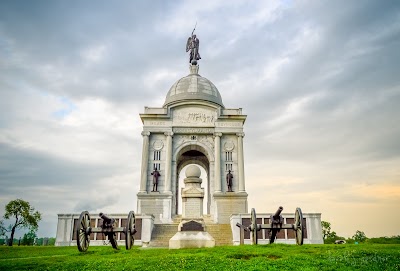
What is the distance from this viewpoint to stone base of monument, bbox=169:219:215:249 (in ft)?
61.2

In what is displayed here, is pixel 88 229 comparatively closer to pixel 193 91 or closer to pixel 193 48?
pixel 193 91

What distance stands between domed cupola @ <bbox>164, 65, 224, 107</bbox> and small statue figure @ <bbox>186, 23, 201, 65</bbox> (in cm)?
356

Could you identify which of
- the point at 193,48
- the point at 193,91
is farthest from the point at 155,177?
the point at 193,48

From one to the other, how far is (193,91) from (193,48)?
30.6 ft

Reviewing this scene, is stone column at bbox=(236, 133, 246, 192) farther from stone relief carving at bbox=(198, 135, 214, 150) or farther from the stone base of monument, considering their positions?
the stone base of monument

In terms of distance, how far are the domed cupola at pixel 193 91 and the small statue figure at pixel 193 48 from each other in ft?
11.7

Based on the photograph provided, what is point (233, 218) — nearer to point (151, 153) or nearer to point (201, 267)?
point (151, 153)

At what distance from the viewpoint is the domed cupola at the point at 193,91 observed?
38.9m

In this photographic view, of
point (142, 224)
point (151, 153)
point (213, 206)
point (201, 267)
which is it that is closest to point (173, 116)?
point (151, 153)

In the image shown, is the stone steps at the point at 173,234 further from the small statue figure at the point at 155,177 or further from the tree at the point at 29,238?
the tree at the point at 29,238

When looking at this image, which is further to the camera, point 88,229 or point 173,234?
point 173,234

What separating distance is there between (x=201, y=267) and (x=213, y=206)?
24347 mm

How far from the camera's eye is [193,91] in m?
39.8

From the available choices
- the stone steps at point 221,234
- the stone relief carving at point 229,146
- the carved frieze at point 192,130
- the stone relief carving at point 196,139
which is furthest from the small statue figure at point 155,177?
the stone steps at point 221,234
